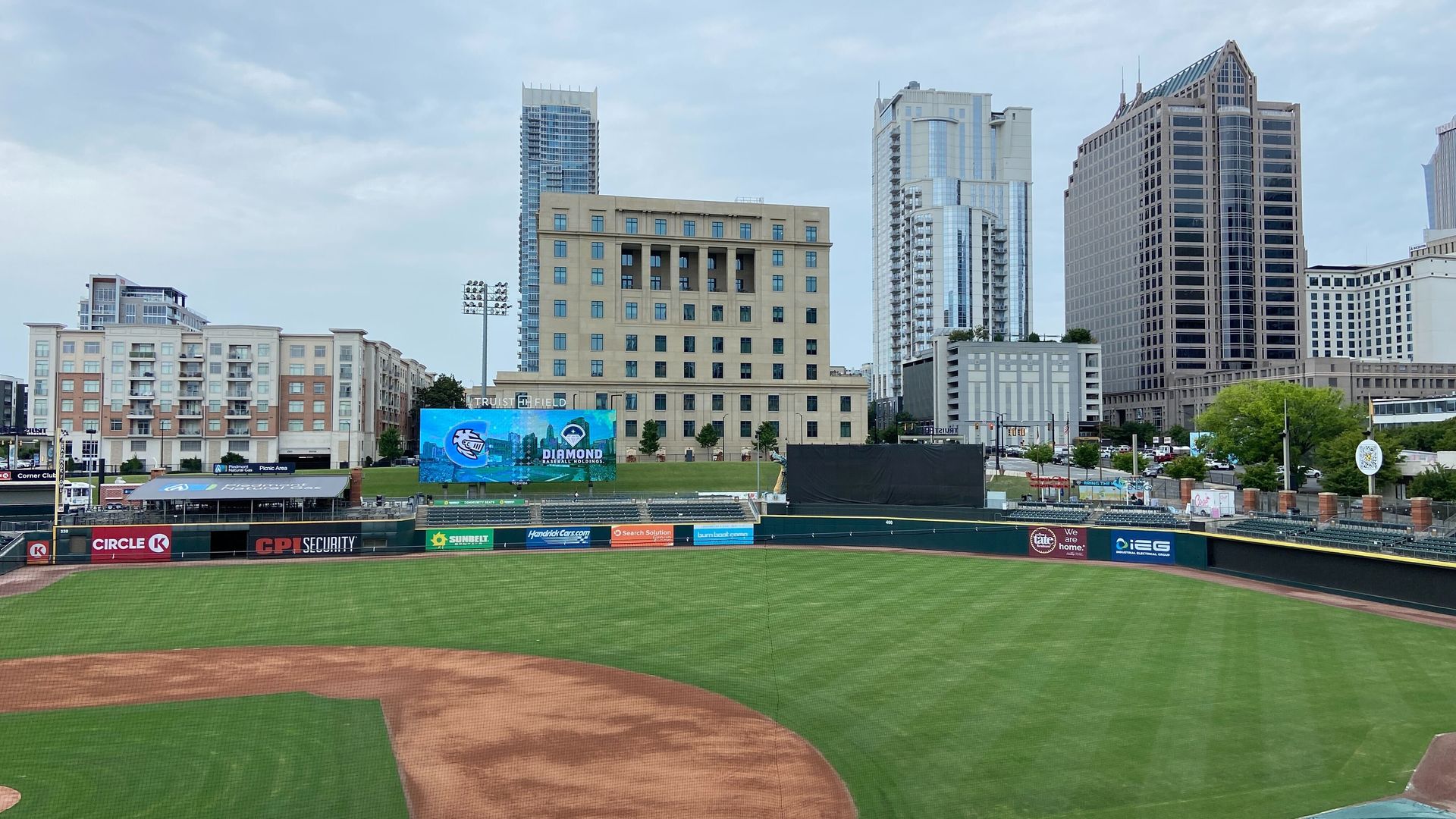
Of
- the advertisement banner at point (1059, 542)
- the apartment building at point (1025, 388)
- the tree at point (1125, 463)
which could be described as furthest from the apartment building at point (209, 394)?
the apartment building at point (1025, 388)

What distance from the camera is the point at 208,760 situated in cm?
1584

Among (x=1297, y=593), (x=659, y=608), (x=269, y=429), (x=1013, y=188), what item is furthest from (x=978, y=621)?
(x=1013, y=188)

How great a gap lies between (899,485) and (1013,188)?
Answer: 156 meters

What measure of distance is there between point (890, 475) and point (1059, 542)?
31.6ft

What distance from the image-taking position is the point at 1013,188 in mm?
185750

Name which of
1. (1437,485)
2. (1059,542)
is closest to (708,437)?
(1059,542)

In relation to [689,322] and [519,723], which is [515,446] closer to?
[689,322]

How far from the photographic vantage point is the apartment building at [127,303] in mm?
144125

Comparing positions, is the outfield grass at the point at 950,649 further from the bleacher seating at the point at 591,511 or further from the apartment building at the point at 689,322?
the apartment building at the point at 689,322

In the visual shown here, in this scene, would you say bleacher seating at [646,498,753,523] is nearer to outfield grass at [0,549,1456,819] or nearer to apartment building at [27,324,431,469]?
outfield grass at [0,549,1456,819]

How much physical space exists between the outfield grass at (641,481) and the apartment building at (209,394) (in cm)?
2277

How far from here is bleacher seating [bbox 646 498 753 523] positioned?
165ft

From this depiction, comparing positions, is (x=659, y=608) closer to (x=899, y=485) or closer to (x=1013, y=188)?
(x=899, y=485)

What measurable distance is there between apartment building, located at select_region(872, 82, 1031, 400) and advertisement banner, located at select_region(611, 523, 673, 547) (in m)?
142
